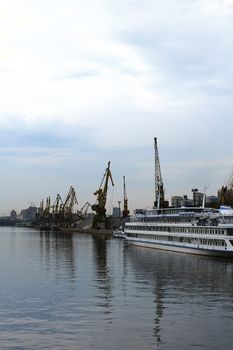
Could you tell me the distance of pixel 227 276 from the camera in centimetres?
6931

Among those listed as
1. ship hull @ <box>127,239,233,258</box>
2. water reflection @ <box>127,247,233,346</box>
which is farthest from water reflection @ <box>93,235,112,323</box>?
ship hull @ <box>127,239,233,258</box>

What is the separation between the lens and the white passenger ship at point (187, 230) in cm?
9331

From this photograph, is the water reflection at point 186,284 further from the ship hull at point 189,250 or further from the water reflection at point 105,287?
the water reflection at point 105,287

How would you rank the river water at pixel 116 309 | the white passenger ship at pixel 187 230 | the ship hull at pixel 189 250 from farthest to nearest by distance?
the white passenger ship at pixel 187 230 → the ship hull at pixel 189 250 → the river water at pixel 116 309

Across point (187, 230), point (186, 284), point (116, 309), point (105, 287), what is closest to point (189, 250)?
point (187, 230)

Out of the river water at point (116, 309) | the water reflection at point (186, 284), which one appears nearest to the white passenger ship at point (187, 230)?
the water reflection at point (186, 284)

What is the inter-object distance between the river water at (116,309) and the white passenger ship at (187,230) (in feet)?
54.1

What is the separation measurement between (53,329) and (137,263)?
53861 mm

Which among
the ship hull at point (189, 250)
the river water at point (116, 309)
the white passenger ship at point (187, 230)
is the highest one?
the white passenger ship at point (187, 230)

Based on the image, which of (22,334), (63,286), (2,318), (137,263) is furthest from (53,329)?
(137,263)

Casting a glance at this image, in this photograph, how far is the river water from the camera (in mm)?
34000

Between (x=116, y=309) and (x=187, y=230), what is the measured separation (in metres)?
64.9

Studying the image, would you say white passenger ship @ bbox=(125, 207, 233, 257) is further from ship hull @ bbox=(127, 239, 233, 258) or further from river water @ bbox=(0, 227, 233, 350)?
river water @ bbox=(0, 227, 233, 350)

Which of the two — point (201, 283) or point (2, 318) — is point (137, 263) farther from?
point (2, 318)
